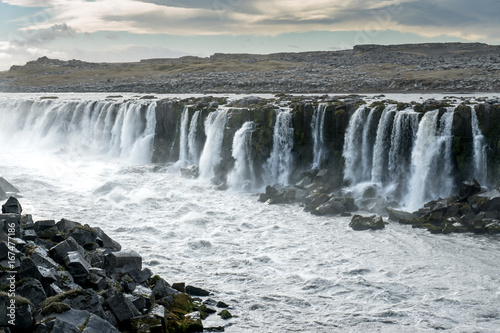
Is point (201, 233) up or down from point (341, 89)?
down

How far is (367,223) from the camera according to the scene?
28.1 m

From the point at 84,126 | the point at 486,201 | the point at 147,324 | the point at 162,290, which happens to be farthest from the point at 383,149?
the point at 84,126

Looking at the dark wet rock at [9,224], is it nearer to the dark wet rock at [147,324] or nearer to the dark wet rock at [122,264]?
the dark wet rock at [122,264]

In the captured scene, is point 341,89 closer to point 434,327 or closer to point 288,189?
point 288,189

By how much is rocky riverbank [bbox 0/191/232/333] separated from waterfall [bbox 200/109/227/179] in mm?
22128

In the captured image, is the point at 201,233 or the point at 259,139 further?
the point at 259,139

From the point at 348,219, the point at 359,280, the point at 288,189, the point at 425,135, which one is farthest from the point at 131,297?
the point at 425,135

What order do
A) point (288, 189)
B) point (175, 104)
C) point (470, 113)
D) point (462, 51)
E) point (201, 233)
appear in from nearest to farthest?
point (201, 233) → point (470, 113) → point (288, 189) → point (175, 104) → point (462, 51)

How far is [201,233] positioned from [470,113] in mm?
19039

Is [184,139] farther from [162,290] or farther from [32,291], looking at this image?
[32,291]

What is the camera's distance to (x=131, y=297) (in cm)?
1670

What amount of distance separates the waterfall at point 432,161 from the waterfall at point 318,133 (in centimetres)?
759

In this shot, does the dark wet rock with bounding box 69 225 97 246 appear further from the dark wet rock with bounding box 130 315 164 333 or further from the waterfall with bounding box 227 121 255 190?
the waterfall with bounding box 227 121 255 190

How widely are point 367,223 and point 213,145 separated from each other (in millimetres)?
18790
